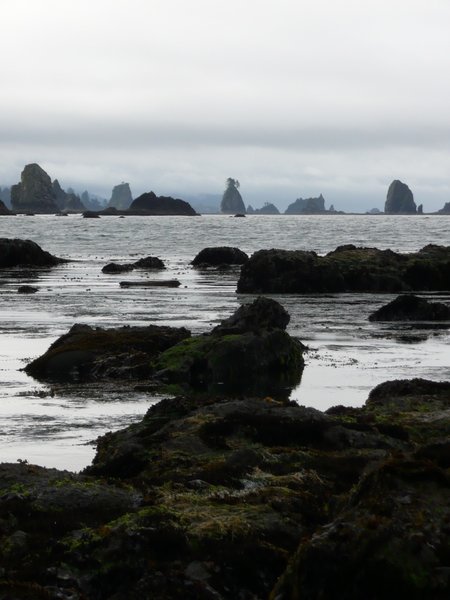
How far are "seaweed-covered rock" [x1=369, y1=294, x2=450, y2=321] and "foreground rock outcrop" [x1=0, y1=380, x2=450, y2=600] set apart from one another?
17854 mm

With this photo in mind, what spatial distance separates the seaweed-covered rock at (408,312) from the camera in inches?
1113

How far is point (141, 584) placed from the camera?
21.3 feet

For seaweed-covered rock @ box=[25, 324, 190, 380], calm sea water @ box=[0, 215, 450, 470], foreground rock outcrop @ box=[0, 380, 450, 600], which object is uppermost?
foreground rock outcrop @ box=[0, 380, 450, 600]

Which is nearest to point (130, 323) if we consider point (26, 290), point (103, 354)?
point (103, 354)

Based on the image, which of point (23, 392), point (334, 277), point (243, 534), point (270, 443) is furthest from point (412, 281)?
point (243, 534)

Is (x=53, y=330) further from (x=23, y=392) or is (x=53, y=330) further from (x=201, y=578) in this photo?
(x=201, y=578)

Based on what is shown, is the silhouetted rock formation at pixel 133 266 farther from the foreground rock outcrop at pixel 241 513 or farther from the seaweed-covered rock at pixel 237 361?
the foreground rock outcrop at pixel 241 513

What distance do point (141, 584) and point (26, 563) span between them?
2.51 ft

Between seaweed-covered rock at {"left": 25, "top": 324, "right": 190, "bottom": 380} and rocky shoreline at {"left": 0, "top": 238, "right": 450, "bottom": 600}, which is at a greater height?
rocky shoreline at {"left": 0, "top": 238, "right": 450, "bottom": 600}

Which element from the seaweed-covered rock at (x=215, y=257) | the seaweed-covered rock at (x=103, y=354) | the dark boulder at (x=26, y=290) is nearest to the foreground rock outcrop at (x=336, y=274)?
the dark boulder at (x=26, y=290)

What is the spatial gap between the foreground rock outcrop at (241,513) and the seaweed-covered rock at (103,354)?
7.78 meters

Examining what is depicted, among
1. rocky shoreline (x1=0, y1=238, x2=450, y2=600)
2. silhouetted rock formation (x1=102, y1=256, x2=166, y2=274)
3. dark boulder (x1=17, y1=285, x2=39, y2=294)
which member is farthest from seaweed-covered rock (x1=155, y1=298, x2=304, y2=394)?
silhouetted rock formation (x1=102, y1=256, x2=166, y2=274)

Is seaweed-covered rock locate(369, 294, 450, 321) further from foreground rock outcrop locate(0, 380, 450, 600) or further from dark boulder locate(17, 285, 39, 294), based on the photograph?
foreground rock outcrop locate(0, 380, 450, 600)

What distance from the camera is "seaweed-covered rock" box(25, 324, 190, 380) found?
60.0 feet
